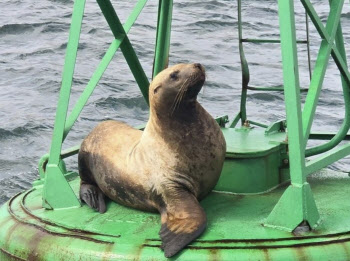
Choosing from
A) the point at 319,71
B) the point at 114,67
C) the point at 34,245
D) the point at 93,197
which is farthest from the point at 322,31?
the point at 114,67

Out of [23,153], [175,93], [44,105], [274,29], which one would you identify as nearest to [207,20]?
[274,29]

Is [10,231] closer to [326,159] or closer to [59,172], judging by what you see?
[59,172]

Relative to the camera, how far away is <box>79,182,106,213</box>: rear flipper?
6.69 m

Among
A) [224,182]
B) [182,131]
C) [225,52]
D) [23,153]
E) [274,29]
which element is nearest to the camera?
[182,131]

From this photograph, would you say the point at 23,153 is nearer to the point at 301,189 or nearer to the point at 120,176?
the point at 120,176

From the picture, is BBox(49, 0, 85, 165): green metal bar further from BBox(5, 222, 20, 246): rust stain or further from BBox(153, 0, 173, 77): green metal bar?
BBox(153, 0, 173, 77): green metal bar

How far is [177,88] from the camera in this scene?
6.25m

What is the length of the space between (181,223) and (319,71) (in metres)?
1.35

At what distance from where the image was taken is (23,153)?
40.9 ft

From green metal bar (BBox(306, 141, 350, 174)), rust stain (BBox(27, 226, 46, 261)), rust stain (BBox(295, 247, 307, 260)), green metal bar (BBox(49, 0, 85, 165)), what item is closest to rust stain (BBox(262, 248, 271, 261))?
rust stain (BBox(295, 247, 307, 260))

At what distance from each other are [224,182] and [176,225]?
981mm

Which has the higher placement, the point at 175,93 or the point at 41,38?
the point at 175,93

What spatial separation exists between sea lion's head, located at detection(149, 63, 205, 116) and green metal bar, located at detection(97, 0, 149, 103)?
49.2 inches

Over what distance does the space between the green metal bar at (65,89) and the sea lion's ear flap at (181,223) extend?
3.15ft
